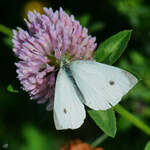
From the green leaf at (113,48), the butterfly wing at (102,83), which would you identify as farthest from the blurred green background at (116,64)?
the butterfly wing at (102,83)

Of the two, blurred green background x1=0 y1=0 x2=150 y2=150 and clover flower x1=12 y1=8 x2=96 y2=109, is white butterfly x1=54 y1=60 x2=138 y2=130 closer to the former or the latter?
clover flower x1=12 y1=8 x2=96 y2=109

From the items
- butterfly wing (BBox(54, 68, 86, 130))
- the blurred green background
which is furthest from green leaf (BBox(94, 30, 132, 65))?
the blurred green background

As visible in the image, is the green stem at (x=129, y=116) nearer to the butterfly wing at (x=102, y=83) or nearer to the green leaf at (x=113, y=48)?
the green leaf at (x=113, y=48)

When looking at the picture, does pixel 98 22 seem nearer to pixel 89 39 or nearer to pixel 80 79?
pixel 89 39

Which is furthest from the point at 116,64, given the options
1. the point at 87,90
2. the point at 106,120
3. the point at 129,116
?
the point at 87,90

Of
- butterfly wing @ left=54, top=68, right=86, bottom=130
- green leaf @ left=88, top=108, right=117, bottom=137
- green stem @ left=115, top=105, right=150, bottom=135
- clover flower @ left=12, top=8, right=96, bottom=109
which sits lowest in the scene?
green stem @ left=115, top=105, right=150, bottom=135
